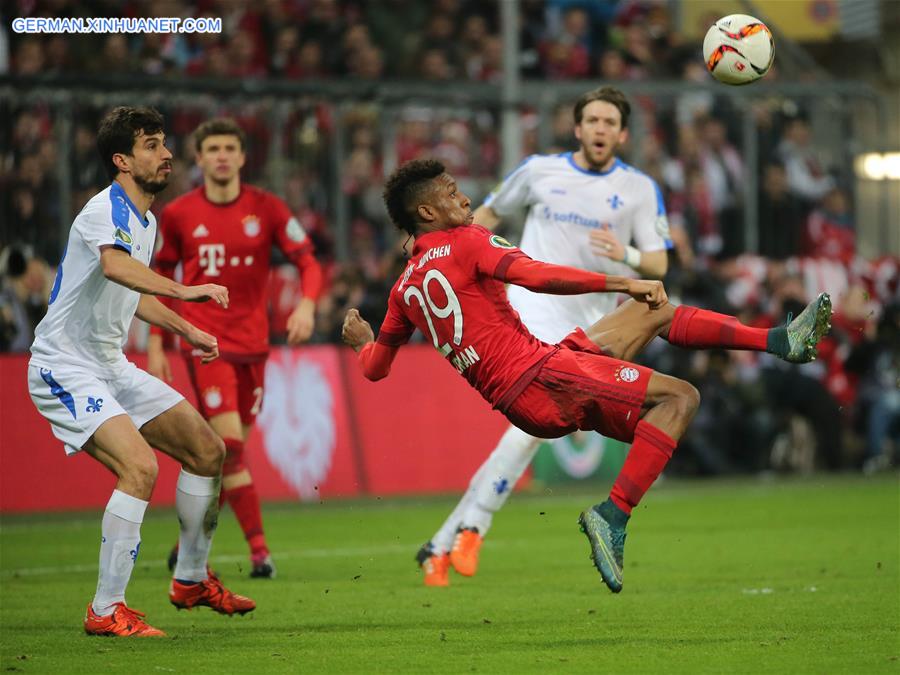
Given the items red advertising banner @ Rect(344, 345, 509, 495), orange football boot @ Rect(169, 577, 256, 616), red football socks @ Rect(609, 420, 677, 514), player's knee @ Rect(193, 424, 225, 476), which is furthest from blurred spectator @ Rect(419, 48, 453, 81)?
red football socks @ Rect(609, 420, 677, 514)

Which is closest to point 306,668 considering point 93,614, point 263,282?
point 93,614

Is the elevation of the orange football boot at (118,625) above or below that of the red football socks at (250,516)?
above

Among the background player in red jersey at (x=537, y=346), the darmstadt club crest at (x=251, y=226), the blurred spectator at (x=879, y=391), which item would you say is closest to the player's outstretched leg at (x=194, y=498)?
the background player in red jersey at (x=537, y=346)

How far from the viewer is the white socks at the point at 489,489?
9.63 meters

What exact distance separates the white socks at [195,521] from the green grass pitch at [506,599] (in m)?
0.28

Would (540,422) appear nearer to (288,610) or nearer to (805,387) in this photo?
(288,610)

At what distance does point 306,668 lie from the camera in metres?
6.52

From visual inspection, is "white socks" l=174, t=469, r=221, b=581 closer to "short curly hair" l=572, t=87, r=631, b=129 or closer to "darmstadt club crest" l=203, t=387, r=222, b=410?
"darmstadt club crest" l=203, t=387, r=222, b=410

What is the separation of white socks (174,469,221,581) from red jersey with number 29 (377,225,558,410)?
158cm

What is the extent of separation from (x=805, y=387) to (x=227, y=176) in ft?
32.5

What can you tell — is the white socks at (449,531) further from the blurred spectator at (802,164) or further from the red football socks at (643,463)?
the blurred spectator at (802,164)

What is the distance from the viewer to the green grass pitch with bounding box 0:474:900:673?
6.74 metres

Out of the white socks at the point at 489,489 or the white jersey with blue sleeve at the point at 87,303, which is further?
the white socks at the point at 489,489

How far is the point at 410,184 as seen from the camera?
755cm
